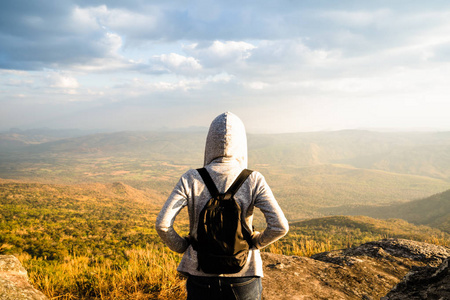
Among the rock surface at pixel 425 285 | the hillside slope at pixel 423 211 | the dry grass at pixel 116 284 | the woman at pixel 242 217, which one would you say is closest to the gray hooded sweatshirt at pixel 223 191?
the woman at pixel 242 217

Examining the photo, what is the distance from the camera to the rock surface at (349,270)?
3881 mm

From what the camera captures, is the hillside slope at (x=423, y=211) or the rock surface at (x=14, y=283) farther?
the hillside slope at (x=423, y=211)

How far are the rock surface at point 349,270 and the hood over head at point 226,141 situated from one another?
8.38ft

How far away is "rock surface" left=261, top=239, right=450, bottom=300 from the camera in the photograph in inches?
153

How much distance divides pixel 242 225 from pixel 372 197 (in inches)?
6544

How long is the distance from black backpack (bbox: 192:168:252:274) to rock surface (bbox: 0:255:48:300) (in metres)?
2.24

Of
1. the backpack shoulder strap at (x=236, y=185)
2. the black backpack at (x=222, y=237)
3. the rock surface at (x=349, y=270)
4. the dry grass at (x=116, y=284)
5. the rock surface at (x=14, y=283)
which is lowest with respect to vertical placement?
the rock surface at (x=349, y=270)

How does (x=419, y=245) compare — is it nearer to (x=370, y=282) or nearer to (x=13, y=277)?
(x=370, y=282)

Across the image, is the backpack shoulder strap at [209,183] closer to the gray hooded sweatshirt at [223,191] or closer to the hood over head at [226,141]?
the gray hooded sweatshirt at [223,191]

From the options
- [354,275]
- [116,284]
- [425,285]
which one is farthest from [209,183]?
[354,275]

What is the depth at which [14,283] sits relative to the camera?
2912 millimetres

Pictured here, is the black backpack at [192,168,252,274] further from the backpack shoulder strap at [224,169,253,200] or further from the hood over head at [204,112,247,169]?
the hood over head at [204,112,247,169]

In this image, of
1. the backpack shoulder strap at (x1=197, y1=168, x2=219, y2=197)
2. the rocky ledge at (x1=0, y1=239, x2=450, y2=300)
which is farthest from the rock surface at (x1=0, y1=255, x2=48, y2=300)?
the backpack shoulder strap at (x1=197, y1=168, x2=219, y2=197)

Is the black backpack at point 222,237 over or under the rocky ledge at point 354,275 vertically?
over
